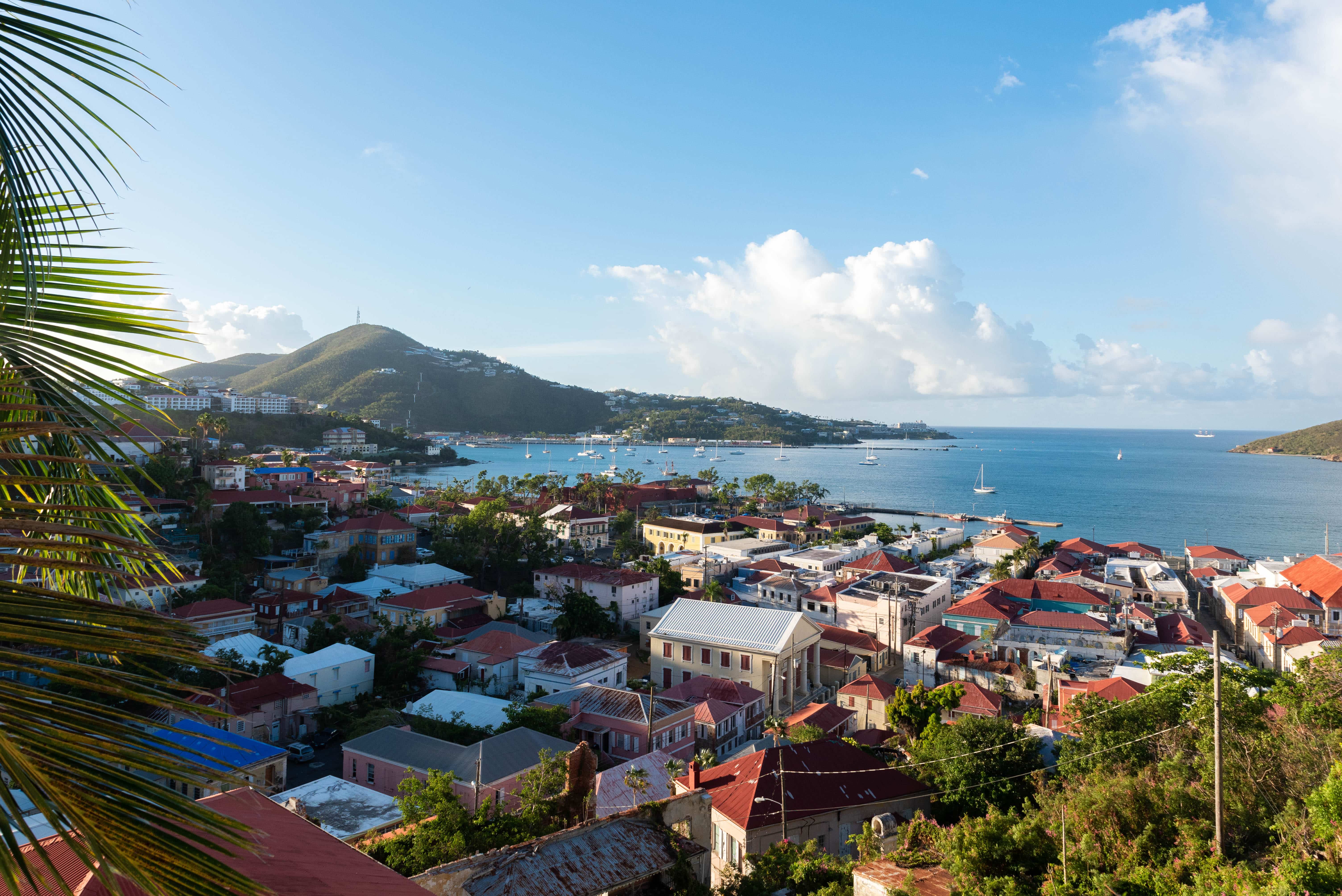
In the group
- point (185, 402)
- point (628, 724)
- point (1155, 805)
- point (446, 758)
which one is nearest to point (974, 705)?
point (628, 724)

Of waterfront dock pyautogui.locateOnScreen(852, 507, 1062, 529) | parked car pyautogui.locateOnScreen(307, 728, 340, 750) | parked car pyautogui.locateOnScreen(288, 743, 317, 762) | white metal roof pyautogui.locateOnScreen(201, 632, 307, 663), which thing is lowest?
waterfront dock pyautogui.locateOnScreen(852, 507, 1062, 529)

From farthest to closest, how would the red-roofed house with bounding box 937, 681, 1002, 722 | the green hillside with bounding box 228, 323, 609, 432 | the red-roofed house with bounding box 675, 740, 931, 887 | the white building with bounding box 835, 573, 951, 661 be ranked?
the green hillside with bounding box 228, 323, 609, 432, the white building with bounding box 835, 573, 951, 661, the red-roofed house with bounding box 937, 681, 1002, 722, the red-roofed house with bounding box 675, 740, 931, 887

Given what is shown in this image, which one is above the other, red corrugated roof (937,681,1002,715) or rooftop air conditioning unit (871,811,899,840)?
rooftop air conditioning unit (871,811,899,840)

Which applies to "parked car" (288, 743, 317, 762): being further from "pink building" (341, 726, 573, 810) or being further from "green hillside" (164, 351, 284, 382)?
"green hillside" (164, 351, 284, 382)

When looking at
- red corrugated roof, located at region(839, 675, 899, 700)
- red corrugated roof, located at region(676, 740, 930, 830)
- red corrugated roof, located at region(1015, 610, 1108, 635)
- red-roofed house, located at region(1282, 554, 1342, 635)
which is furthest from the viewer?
red-roofed house, located at region(1282, 554, 1342, 635)

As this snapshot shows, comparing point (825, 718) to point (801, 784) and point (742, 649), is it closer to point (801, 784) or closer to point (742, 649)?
point (742, 649)

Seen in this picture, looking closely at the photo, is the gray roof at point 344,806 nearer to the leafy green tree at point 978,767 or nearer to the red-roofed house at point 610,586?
the leafy green tree at point 978,767

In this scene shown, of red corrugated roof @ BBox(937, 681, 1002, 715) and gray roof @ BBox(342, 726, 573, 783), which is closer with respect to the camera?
gray roof @ BBox(342, 726, 573, 783)

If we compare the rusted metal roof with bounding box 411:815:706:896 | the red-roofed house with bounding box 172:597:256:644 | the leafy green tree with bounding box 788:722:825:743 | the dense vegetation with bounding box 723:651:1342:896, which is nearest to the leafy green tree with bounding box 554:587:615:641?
the red-roofed house with bounding box 172:597:256:644
